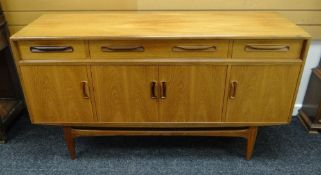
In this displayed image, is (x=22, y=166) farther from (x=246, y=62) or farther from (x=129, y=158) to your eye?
(x=246, y=62)

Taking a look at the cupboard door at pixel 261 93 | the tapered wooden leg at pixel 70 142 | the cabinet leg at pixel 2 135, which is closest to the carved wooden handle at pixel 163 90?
the cupboard door at pixel 261 93

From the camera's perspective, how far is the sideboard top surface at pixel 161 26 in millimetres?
1218

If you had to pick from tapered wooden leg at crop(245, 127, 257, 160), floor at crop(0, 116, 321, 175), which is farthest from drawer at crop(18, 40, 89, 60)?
tapered wooden leg at crop(245, 127, 257, 160)

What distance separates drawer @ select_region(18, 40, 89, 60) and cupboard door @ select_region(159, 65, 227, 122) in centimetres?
38

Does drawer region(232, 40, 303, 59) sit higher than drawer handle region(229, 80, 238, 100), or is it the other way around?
drawer region(232, 40, 303, 59)

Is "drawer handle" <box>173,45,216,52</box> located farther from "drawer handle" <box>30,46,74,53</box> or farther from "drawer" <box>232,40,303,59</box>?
"drawer handle" <box>30,46,74,53</box>

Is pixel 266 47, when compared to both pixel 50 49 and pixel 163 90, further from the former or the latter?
pixel 50 49

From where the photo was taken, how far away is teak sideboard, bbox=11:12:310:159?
4.06 ft

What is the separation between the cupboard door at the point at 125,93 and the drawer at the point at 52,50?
0.10 meters

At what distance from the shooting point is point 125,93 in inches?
53.6

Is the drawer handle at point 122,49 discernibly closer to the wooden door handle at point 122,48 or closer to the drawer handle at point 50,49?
the wooden door handle at point 122,48

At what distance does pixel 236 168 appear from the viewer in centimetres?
157

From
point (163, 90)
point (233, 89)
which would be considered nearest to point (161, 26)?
point (163, 90)

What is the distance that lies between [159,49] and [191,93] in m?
0.28
